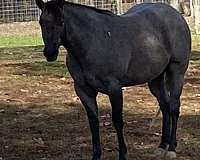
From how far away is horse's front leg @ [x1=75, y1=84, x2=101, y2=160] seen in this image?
229 inches

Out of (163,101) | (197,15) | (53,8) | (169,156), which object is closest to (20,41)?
(197,15)

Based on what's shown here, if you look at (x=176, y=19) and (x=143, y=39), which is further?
(x=176, y=19)

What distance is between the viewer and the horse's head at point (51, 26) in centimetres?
531

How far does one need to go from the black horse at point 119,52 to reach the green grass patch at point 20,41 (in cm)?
1245

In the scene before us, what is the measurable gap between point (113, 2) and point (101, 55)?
17.3 meters

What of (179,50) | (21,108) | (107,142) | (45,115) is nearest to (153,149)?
(107,142)

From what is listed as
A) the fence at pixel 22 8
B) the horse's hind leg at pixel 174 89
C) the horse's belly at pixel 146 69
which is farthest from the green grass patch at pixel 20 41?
the horse's belly at pixel 146 69

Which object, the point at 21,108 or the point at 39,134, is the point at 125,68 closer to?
the point at 39,134

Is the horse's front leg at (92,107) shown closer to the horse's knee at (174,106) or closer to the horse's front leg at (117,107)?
the horse's front leg at (117,107)

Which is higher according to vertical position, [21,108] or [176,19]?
[176,19]

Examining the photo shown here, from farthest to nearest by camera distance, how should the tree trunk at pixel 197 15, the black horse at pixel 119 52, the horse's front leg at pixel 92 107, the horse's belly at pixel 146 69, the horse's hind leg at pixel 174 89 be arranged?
the tree trunk at pixel 197 15, the horse's hind leg at pixel 174 89, the horse's belly at pixel 146 69, the horse's front leg at pixel 92 107, the black horse at pixel 119 52

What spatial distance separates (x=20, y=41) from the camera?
65.8 feet

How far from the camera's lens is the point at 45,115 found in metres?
8.62

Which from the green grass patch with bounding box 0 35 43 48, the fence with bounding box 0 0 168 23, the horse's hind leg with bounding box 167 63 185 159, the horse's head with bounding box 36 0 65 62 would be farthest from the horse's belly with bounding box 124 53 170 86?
the fence with bounding box 0 0 168 23
